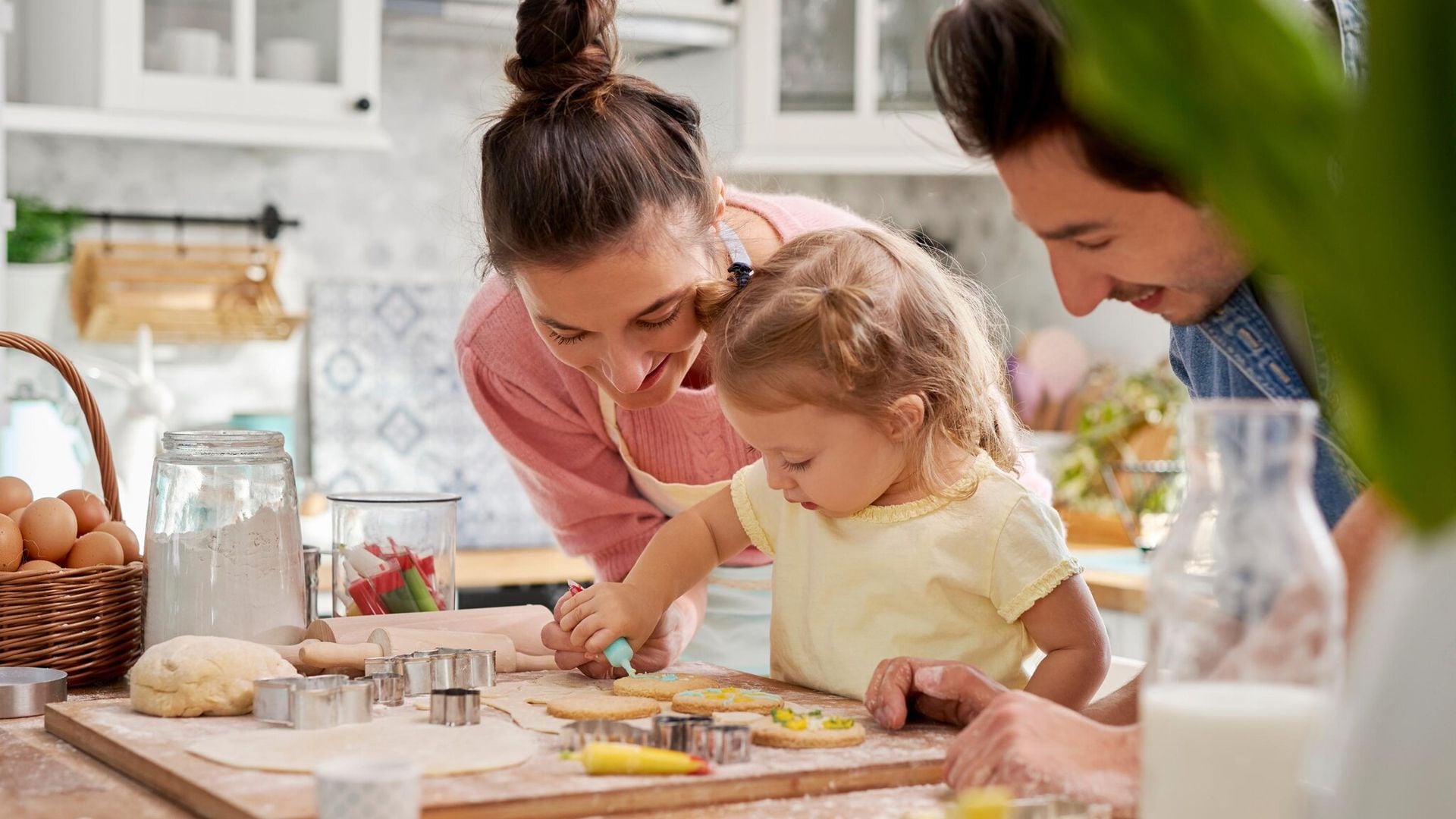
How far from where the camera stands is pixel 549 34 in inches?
60.5

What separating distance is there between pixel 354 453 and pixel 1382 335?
335 centimetres

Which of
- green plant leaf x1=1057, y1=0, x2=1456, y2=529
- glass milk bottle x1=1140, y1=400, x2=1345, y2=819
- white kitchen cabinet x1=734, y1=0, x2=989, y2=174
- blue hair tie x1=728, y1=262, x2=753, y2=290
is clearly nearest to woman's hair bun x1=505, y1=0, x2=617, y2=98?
blue hair tie x1=728, y1=262, x2=753, y2=290

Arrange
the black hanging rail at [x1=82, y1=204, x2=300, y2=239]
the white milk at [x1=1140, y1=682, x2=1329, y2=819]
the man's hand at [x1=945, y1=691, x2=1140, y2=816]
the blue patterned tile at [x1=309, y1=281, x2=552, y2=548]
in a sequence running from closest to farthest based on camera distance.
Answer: the white milk at [x1=1140, y1=682, x2=1329, y2=819] → the man's hand at [x1=945, y1=691, x2=1140, y2=816] → the black hanging rail at [x1=82, y1=204, x2=300, y2=239] → the blue patterned tile at [x1=309, y1=281, x2=552, y2=548]

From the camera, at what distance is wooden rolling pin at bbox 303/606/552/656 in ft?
4.48

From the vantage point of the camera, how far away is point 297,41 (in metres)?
3.24

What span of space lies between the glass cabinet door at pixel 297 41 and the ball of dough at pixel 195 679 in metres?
2.28

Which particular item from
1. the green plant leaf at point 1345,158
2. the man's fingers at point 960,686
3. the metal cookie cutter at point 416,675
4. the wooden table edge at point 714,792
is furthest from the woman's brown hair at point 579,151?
the green plant leaf at point 1345,158

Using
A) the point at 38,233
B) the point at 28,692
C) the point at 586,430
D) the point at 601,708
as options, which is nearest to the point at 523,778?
the point at 601,708

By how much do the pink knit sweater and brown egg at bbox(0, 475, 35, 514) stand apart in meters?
0.61

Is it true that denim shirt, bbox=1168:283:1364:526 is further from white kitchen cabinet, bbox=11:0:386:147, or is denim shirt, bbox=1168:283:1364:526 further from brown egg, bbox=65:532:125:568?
white kitchen cabinet, bbox=11:0:386:147

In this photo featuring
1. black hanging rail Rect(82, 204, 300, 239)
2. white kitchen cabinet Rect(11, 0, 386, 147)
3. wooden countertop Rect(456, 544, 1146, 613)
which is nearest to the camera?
wooden countertop Rect(456, 544, 1146, 613)

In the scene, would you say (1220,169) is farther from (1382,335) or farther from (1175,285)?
(1175,285)

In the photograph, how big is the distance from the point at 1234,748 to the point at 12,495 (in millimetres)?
1157

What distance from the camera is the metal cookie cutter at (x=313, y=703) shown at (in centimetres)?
107
